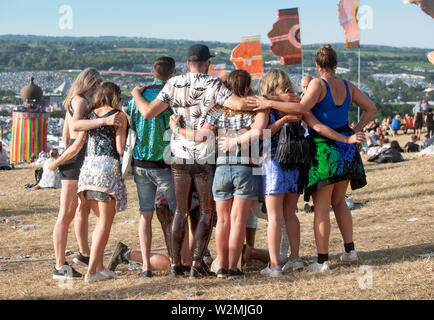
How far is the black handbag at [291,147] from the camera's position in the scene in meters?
4.75

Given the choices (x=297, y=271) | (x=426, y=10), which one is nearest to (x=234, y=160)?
(x=297, y=271)

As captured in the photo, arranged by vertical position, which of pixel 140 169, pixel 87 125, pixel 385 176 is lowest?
pixel 385 176

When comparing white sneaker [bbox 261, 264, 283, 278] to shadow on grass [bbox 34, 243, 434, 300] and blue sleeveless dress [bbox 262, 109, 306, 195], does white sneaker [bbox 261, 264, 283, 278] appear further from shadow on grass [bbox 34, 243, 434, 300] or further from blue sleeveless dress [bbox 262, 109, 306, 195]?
blue sleeveless dress [bbox 262, 109, 306, 195]

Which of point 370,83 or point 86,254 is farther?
point 370,83

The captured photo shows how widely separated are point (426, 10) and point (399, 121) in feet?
72.6

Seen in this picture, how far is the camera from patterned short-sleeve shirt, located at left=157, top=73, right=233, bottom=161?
4699 millimetres

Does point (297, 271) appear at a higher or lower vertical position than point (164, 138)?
lower

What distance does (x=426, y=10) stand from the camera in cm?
388

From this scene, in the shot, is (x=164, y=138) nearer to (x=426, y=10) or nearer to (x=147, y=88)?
(x=147, y=88)

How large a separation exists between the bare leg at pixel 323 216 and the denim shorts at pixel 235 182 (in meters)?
0.54

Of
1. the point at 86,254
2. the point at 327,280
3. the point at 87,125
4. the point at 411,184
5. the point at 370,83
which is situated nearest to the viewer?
the point at 327,280

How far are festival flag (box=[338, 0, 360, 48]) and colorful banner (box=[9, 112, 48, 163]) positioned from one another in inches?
693

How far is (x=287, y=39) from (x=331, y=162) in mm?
15708
